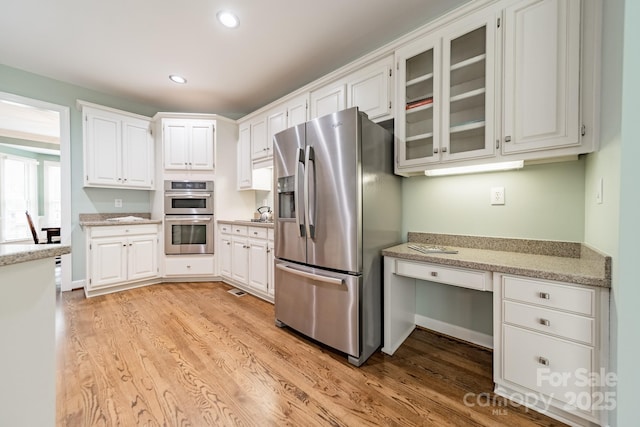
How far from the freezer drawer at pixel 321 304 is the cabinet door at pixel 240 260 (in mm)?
1005

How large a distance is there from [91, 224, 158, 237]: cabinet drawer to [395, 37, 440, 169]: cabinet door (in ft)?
11.4

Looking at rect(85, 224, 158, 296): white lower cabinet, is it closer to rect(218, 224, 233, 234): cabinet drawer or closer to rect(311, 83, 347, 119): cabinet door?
rect(218, 224, 233, 234): cabinet drawer

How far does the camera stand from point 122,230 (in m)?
3.29

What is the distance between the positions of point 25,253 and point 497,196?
8.49ft

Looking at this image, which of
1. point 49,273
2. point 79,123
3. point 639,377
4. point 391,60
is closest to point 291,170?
point 391,60

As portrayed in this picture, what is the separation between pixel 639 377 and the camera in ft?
3.32

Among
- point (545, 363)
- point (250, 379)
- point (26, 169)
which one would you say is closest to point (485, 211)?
point (545, 363)

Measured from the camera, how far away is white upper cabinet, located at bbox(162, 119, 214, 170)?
3.61m

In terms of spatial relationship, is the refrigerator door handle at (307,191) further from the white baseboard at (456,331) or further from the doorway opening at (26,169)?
the doorway opening at (26,169)

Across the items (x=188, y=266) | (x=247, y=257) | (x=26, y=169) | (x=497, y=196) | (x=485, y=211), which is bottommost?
(x=188, y=266)

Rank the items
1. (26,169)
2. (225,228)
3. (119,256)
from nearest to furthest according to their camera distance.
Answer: (119,256), (225,228), (26,169)

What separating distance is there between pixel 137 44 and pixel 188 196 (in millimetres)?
1850

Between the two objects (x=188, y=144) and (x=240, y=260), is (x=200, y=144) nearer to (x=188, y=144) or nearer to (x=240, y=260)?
(x=188, y=144)

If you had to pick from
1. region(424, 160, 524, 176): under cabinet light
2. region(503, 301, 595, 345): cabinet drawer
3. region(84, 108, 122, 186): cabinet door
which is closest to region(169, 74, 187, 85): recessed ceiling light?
region(84, 108, 122, 186): cabinet door
